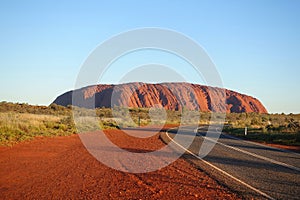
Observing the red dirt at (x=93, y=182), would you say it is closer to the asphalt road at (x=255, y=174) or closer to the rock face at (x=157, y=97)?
the asphalt road at (x=255, y=174)

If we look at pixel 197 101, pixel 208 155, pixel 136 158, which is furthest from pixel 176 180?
pixel 197 101

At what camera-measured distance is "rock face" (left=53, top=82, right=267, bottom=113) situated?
316 feet

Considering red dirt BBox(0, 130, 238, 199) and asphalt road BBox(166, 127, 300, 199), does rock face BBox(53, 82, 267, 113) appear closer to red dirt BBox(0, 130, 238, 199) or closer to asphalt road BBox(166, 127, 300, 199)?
asphalt road BBox(166, 127, 300, 199)

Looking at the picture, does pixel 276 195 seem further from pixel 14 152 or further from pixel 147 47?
pixel 147 47

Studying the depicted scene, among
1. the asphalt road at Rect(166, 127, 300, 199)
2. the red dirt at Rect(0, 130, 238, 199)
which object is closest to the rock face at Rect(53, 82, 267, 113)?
the asphalt road at Rect(166, 127, 300, 199)

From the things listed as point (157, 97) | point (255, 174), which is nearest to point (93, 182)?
point (255, 174)

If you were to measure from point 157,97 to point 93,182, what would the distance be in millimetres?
102692

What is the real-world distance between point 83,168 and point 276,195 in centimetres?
572

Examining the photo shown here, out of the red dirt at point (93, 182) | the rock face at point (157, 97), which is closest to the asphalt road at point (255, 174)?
the red dirt at point (93, 182)

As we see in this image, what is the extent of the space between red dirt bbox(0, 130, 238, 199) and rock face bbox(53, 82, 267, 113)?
255 ft

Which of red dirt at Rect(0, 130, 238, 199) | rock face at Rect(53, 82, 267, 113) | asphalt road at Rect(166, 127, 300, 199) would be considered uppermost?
rock face at Rect(53, 82, 267, 113)

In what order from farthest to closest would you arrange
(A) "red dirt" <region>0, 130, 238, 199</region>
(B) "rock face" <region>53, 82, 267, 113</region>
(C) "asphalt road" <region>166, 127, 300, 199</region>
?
1. (B) "rock face" <region>53, 82, 267, 113</region>
2. (C) "asphalt road" <region>166, 127, 300, 199</region>
3. (A) "red dirt" <region>0, 130, 238, 199</region>

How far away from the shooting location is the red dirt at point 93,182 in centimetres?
661

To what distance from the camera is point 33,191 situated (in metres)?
6.83
